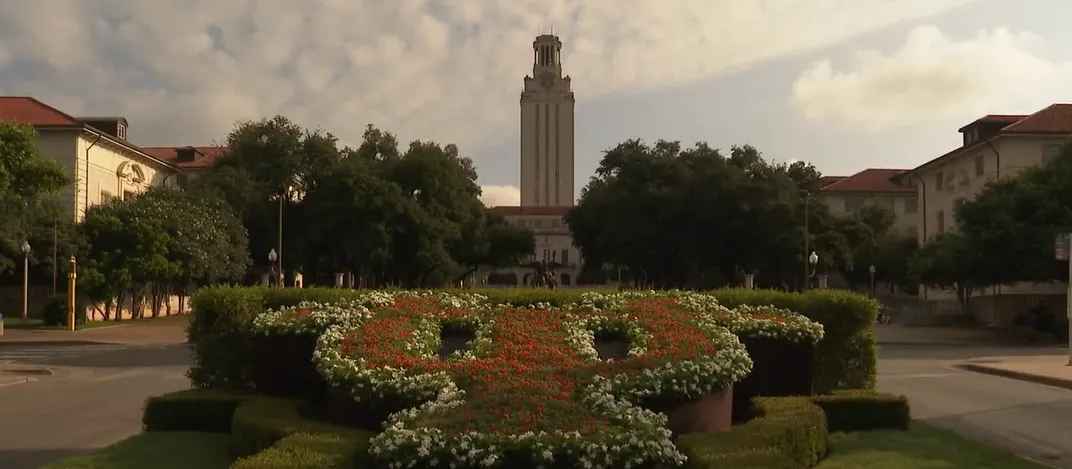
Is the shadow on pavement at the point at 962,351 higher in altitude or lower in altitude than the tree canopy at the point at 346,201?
lower

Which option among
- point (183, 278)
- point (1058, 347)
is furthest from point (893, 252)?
point (183, 278)

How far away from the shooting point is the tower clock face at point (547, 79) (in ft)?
428

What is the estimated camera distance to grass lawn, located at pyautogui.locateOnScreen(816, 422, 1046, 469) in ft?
32.2

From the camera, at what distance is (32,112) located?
186 ft

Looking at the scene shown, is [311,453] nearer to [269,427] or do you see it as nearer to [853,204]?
[269,427]

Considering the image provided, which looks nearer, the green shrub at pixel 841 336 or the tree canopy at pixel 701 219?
the green shrub at pixel 841 336

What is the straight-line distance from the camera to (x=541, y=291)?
44.8 ft

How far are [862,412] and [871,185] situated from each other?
8487 cm

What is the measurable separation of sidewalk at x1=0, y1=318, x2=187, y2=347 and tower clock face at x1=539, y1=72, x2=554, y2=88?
8766 cm

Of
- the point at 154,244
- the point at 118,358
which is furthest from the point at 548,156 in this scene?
the point at 118,358

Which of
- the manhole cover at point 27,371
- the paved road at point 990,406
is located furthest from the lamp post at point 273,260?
the paved road at point 990,406

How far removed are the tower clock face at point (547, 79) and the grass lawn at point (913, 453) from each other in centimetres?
12020

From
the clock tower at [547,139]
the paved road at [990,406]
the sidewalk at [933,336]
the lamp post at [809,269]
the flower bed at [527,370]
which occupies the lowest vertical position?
the sidewalk at [933,336]

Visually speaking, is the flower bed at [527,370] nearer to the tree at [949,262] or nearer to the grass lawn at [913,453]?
the grass lawn at [913,453]
